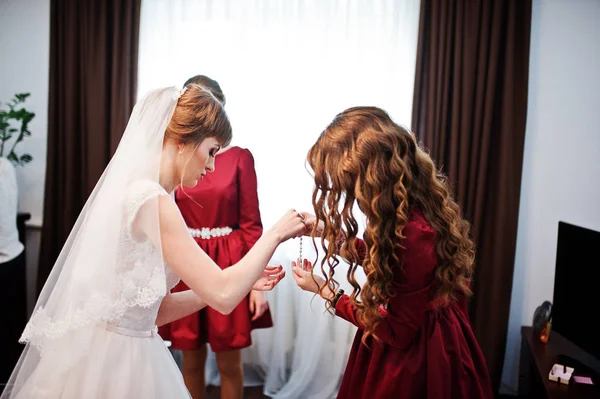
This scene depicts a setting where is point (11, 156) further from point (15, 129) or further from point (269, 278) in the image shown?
point (269, 278)

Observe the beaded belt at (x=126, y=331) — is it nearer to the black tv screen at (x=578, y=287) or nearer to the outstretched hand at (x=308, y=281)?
the outstretched hand at (x=308, y=281)

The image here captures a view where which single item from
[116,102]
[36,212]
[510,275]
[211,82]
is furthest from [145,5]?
[510,275]

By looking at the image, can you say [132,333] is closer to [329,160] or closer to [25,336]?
[25,336]

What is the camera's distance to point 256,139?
3150mm

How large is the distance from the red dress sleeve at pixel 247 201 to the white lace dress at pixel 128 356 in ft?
2.91

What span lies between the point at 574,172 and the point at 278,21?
1.93 meters

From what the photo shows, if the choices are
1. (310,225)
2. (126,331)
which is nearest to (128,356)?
(126,331)

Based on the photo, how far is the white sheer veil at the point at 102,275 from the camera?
56.5 inches

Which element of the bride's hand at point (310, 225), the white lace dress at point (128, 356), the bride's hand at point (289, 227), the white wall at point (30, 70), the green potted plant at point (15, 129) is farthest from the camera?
the white wall at point (30, 70)

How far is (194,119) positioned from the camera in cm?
155

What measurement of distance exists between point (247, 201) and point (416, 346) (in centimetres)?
114

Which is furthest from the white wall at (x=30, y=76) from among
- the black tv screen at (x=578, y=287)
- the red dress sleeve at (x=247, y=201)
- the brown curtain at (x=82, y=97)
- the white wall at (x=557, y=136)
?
the black tv screen at (x=578, y=287)

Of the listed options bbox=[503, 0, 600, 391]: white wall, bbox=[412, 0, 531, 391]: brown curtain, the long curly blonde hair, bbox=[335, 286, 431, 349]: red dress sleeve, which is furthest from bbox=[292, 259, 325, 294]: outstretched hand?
bbox=[503, 0, 600, 391]: white wall

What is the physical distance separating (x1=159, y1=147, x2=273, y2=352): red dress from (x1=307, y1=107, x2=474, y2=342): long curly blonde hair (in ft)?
2.93
